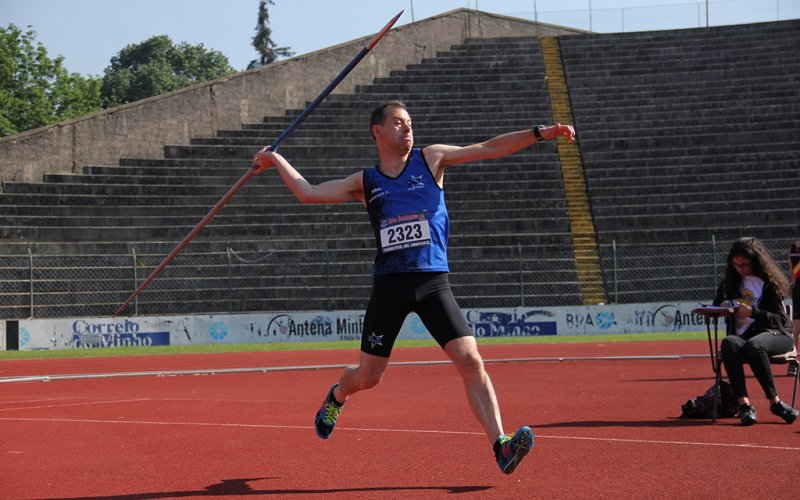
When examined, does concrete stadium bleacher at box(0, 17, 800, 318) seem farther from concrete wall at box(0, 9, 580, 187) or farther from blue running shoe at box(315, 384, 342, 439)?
blue running shoe at box(315, 384, 342, 439)

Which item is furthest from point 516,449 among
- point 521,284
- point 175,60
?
point 175,60

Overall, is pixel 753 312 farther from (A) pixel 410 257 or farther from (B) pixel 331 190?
(B) pixel 331 190

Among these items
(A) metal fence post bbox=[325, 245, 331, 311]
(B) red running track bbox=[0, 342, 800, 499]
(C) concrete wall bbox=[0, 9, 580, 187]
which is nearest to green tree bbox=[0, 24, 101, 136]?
(C) concrete wall bbox=[0, 9, 580, 187]

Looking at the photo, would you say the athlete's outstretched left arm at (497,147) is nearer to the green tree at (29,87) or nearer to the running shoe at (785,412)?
the running shoe at (785,412)

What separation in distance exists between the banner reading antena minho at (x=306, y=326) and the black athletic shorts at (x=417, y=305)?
18.7m

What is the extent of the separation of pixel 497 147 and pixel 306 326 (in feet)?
67.8

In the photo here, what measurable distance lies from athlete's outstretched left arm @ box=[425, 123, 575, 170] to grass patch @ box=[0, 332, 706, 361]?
55.4ft

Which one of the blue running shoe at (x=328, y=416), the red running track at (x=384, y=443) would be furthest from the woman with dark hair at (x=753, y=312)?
the blue running shoe at (x=328, y=416)

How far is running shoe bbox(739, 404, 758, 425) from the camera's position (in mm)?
8250

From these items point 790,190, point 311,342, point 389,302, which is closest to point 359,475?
point 389,302

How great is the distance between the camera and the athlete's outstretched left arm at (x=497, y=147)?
5.84 m

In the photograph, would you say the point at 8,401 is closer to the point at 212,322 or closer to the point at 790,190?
the point at 212,322

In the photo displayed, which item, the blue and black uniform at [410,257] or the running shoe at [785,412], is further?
the running shoe at [785,412]

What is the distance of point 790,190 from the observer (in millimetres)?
32500
